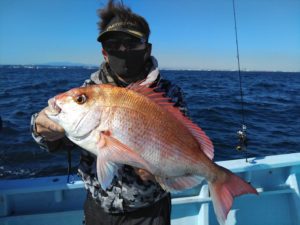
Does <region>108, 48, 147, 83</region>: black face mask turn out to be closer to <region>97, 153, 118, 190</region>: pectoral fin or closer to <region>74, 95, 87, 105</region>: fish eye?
<region>74, 95, 87, 105</region>: fish eye

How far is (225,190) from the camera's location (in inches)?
86.7

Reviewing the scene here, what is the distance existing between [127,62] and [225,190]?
1.21 m

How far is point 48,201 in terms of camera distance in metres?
3.91

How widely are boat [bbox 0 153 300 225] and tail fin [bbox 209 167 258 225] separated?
71.8 inches

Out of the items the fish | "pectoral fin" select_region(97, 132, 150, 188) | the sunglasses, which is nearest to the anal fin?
the fish

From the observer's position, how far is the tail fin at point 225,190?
2.19 meters

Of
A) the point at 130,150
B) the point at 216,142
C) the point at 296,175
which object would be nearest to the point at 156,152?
the point at 130,150

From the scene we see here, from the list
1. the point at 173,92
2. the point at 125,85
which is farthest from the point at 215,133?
the point at 125,85

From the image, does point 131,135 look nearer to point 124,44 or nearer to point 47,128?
point 47,128

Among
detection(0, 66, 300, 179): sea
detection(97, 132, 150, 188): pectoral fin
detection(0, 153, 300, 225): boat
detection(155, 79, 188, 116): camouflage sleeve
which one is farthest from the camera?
detection(0, 66, 300, 179): sea

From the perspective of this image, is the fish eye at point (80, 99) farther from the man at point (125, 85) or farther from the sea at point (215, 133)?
the sea at point (215, 133)

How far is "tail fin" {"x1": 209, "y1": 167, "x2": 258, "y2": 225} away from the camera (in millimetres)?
2186

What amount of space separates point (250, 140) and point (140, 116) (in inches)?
428

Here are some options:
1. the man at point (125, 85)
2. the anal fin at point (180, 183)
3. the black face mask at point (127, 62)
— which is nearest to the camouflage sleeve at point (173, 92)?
the man at point (125, 85)
